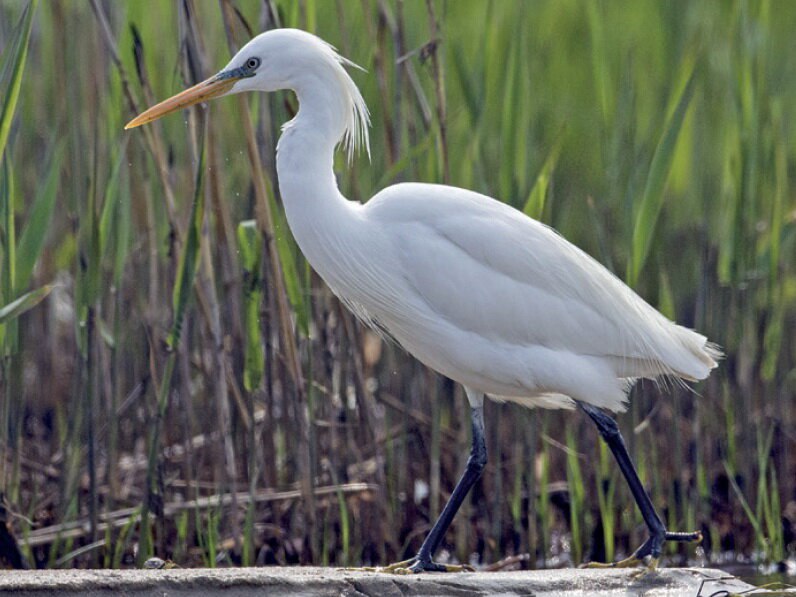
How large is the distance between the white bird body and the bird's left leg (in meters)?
0.14

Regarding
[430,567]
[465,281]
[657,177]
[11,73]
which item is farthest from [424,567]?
[11,73]

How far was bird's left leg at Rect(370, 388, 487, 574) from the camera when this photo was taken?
3.48 meters

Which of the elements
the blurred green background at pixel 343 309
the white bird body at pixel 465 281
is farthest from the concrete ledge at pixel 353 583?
the blurred green background at pixel 343 309

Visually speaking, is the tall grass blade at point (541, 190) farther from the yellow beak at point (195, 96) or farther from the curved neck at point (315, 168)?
the yellow beak at point (195, 96)

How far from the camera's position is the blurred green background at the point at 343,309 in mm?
3816

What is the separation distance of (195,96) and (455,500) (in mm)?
1412

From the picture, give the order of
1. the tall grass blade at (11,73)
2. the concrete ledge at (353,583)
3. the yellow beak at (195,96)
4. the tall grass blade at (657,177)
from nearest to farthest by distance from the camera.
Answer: the concrete ledge at (353,583) < the tall grass blade at (11,73) < the yellow beak at (195,96) < the tall grass blade at (657,177)

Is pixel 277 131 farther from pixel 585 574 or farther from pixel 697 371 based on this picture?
pixel 585 574

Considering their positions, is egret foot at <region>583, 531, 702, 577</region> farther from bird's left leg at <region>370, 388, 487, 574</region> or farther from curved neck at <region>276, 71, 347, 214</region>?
curved neck at <region>276, 71, 347, 214</region>

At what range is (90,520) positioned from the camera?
12.8 feet

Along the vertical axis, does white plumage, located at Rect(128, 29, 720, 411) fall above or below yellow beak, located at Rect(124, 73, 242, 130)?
below

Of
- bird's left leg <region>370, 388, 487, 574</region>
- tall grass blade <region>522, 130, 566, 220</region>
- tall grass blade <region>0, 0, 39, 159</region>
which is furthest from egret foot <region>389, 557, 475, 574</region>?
tall grass blade <region>0, 0, 39, 159</region>

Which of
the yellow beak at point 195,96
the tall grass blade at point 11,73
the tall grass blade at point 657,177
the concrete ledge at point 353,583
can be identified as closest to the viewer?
the concrete ledge at point 353,583

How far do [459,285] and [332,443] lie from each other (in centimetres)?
90
